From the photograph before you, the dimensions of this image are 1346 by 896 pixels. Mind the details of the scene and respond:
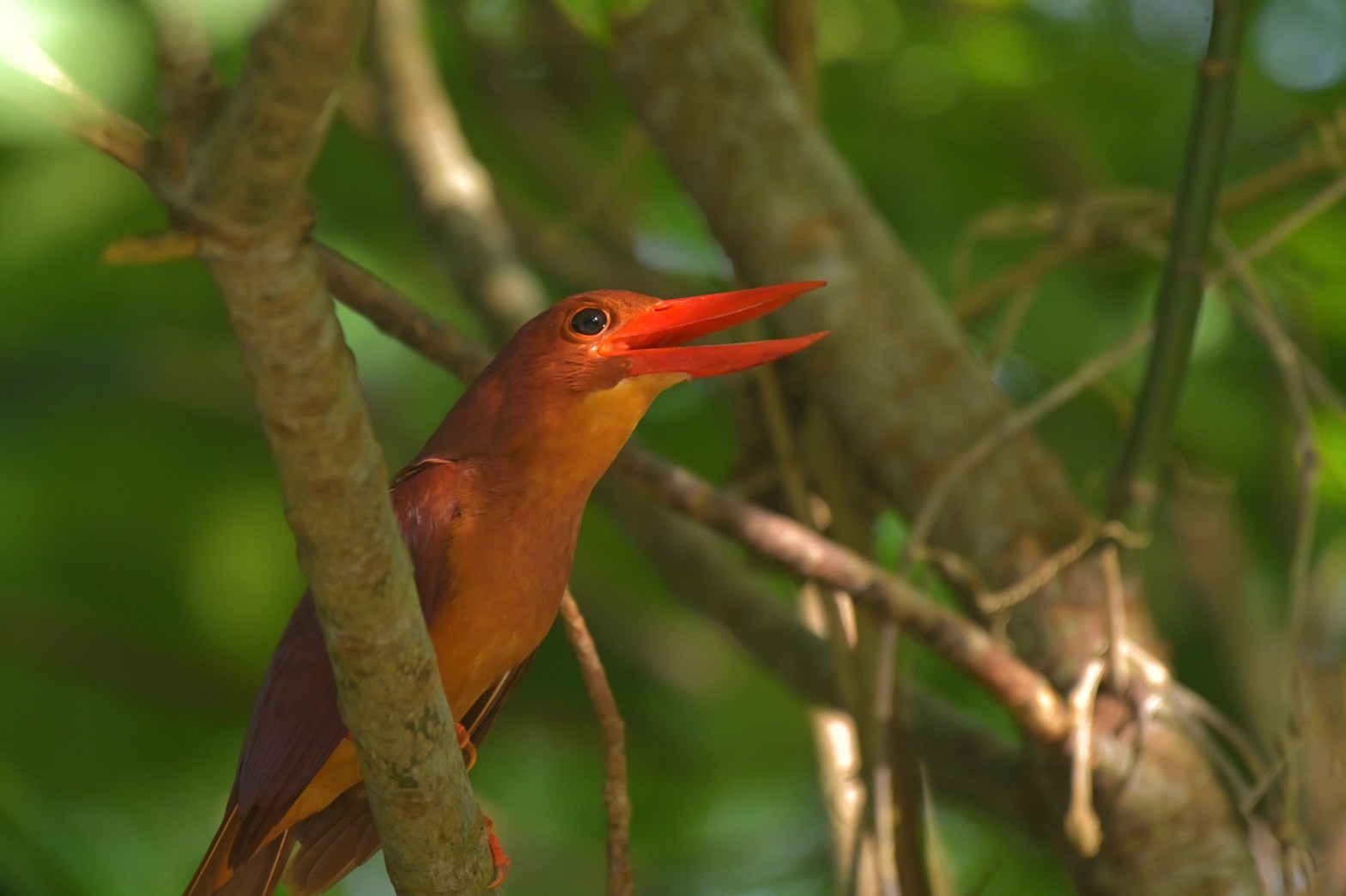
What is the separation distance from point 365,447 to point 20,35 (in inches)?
15.4

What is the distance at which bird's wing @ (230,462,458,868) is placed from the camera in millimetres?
1874

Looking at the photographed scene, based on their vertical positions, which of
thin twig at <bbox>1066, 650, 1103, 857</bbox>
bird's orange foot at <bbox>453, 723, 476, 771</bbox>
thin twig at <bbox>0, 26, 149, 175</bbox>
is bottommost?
thin twig at <bbox>1066, 650, 1103, 857</bbox>

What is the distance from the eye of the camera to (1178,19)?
4320 mm

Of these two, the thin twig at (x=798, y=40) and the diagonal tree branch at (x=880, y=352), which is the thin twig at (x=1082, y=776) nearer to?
the diagonal tree branch at (x=880, y=352)

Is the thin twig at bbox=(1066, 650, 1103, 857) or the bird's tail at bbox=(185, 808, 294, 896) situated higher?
the bird's tail at bbox=(185, 808, 294, 896)

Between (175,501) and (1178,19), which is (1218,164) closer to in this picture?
(1178,19)

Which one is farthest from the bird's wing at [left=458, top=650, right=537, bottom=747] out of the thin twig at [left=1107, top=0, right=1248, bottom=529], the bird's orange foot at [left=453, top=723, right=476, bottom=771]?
the thin twig at [left=1107, top=0, right=1248, bottom=529]

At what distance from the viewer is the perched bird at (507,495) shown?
6.21 ft

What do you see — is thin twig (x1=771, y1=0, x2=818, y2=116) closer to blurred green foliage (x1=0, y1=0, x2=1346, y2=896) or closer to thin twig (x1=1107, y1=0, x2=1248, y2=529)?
blurred green foliage (x1=0, y1=0, x2=1346, y2=896)

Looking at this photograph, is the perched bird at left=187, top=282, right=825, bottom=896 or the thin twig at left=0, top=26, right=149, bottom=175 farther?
the perched bird at left=187, top=282, right=825, bottom=896

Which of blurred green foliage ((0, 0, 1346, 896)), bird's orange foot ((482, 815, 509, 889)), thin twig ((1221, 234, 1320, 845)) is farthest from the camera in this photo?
blurred green foliage ((0, 0, 1346, 896))

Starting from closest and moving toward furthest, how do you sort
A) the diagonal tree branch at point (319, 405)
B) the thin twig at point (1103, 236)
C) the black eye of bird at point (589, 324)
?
1. the diagonal tree branch at point (319, 405)
2. the black eye of bird at point (589, 324)
3. the thin twig at point (1103, 236)

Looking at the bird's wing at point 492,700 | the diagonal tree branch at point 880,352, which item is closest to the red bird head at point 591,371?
the bird's wing at point 492,700

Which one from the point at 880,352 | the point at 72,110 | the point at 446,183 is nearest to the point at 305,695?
the point at 72,110
